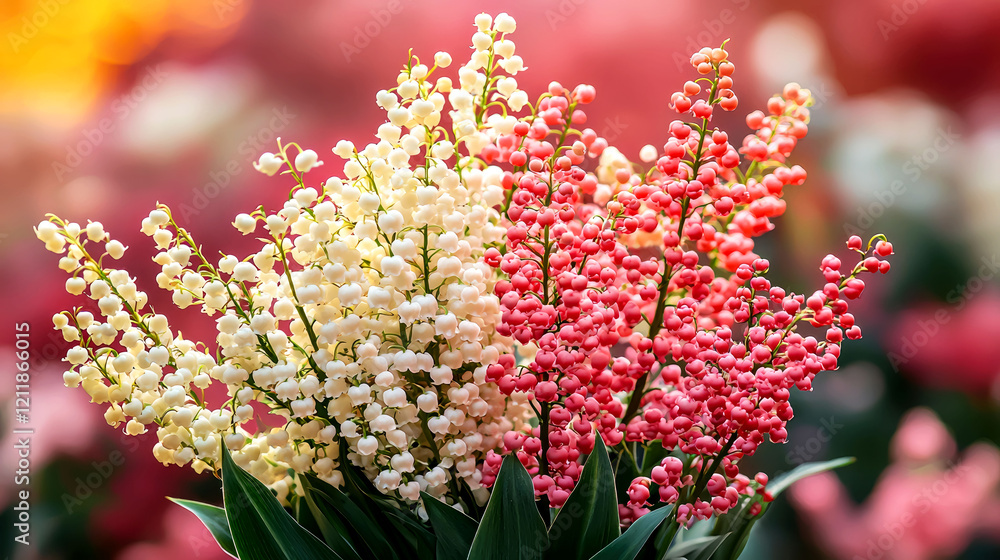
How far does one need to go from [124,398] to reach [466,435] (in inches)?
9.2

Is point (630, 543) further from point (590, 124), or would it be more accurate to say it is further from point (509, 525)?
point (590, 124)

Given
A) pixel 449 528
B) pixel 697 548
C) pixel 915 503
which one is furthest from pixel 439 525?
pixel 915 503

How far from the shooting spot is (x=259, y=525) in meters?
0.45

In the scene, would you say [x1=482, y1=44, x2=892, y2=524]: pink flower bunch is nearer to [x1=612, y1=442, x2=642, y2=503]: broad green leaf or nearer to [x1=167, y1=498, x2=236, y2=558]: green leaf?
[x1=612, y1=442, x2=642, y2=503]: broad green leaf

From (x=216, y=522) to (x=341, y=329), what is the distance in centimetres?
20

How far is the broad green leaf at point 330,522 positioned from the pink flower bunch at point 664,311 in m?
0.11

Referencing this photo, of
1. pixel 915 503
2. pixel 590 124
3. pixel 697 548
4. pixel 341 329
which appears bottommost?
pixel 915 503

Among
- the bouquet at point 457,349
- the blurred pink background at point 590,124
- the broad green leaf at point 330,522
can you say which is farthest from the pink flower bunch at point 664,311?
Answer: the blurred pink background at point 590,124

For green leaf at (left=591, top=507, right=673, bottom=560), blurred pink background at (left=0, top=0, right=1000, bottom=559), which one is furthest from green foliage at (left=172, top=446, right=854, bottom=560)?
blurred pink background at (left=0, top=0, right=1000, bottom=559)

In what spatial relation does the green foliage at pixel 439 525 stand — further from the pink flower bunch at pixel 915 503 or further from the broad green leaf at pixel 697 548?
the pink flower bunch at pixel 915 503

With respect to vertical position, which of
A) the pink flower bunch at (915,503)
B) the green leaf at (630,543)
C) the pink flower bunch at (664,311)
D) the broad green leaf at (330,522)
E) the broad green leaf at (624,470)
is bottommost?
the pink flower bunch at (915,503)

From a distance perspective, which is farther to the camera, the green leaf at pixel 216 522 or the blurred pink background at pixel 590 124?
the blurred pink background at pixel 590 124

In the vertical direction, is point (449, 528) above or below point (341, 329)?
below

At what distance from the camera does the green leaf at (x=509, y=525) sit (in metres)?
0.44
